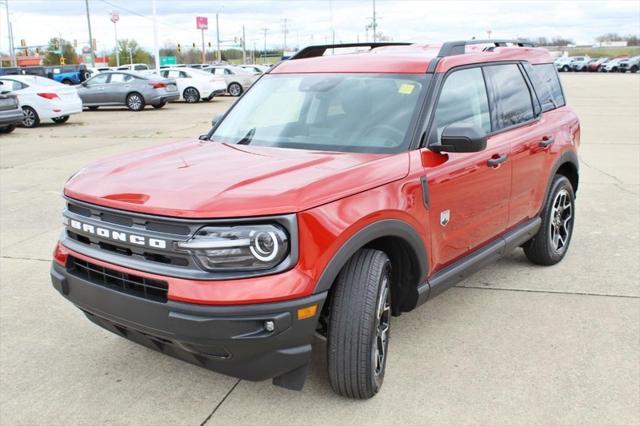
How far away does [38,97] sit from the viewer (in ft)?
59.0

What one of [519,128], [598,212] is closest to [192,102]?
[598,212]

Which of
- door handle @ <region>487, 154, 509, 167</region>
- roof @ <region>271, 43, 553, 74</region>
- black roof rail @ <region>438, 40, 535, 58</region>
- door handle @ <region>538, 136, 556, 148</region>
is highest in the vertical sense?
black roof rail @ <region>438, 40, 535, 58</region>

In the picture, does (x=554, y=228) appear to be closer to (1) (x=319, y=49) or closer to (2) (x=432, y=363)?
(2) (x=432, y=363)

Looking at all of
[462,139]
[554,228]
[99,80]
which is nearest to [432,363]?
[462,139]

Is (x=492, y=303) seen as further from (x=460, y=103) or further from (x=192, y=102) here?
(x=192, y=102)

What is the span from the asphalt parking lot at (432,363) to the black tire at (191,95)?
2227 cm

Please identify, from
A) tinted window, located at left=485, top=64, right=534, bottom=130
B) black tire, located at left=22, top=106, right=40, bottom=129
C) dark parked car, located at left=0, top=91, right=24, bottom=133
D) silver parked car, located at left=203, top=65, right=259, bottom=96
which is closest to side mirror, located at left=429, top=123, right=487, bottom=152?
tinted window, located at left=485, top=64, right=534, bottom=130

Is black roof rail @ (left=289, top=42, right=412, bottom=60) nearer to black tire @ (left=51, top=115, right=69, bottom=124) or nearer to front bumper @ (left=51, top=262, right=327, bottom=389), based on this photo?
front bumper @ (left=51, top=262, right=327, bottom=389)

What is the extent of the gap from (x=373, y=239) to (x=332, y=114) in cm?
114

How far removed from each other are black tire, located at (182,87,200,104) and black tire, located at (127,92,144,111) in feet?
13.1

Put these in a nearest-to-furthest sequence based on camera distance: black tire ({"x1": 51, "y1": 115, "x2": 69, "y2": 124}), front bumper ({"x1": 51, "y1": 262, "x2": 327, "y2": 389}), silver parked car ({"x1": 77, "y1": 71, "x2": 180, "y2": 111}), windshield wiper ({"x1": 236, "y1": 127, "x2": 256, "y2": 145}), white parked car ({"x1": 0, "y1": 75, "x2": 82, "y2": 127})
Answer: front bumper ({"x1": 51, "y1": 262, "x2": 327, "y2": 389}) → windshield wiper ({"x1": 236, "y1": 127, "x2": 256, "y2": 145}) → white parked car ({"x1": 0, "y1": 75, "x2": 82, "y2": 127}) → black tire ({"x1": 51, "y1": 115, "x2": 69, "y2": 124}) → silver parked car ({"x1": 77, "y1": 71, "x2": 180, "y2": 111})

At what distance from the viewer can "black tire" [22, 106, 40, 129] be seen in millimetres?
18141

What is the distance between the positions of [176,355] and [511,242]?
2.59m

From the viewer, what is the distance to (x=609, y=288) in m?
4.85
